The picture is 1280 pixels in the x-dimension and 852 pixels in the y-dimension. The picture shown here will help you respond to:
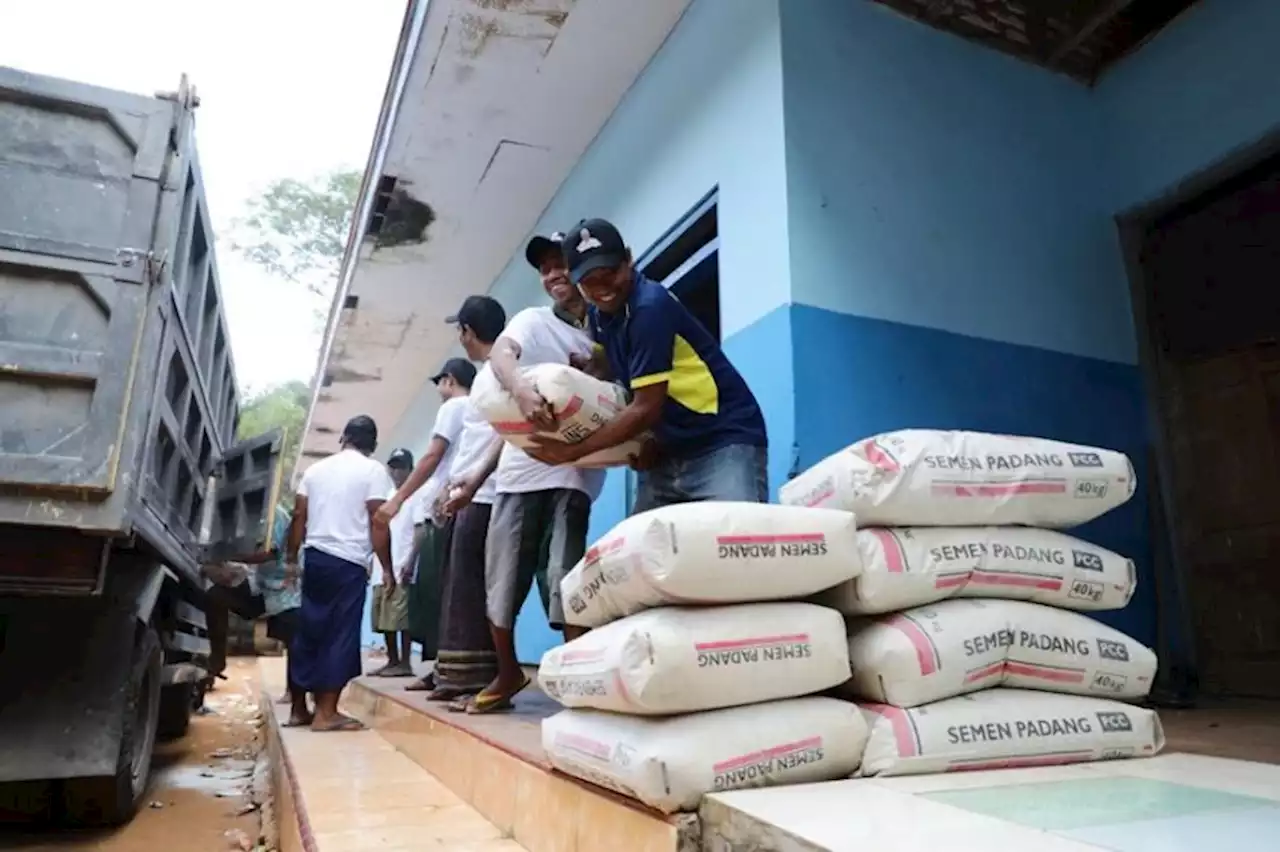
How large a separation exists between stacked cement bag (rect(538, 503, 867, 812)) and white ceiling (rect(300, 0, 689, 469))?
10.1 ft

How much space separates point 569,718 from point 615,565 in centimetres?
40

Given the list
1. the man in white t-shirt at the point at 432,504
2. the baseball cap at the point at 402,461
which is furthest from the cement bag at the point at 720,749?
the baseball cap at the point at 402,461

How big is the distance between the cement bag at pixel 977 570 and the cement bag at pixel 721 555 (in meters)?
0.06

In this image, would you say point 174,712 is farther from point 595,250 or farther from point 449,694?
point 595,250

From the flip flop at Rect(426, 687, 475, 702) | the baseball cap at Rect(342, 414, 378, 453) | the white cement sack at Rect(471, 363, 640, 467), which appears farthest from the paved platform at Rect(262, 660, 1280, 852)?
the baseball cap at Rect(342, 414, 378, 453)

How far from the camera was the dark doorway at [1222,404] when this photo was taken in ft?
10.7

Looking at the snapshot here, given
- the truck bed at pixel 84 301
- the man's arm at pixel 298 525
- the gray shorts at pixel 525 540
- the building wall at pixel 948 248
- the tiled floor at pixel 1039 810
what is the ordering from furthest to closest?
Answer: the man's arm at pixel 298 525
the building wall at pixel 948 248
the gray shorts at pixel 525 540
the truck bed at pixel 84 301
the tiled floor at pixel 1039 810

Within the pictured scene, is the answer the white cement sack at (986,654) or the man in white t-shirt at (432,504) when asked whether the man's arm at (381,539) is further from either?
the white cement sack at (986,654)

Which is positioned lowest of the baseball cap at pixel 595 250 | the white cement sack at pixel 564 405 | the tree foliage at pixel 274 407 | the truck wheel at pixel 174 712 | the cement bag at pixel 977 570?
the truck wheel at pixel 174 712

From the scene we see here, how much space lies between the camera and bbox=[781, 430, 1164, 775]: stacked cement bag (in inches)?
63.4

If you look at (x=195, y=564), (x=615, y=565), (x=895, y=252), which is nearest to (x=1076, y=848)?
(x=615, y=565)

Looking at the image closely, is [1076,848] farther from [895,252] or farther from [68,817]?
[68,817]

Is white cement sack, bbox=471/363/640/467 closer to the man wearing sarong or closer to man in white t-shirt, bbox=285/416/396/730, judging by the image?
the man wearing sarong

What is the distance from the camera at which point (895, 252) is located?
3.17 m
